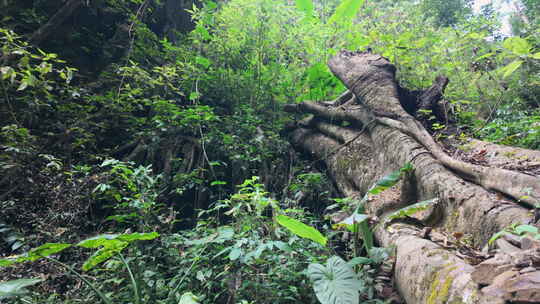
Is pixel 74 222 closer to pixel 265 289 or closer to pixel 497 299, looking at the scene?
pixel 265 289

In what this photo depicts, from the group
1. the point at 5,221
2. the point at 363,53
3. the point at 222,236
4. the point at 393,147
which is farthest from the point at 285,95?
the point at 5,221

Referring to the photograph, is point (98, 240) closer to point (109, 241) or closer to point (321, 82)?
point (109, 241)

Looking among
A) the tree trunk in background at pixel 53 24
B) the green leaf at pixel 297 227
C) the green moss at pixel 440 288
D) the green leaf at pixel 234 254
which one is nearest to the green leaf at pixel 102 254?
the green leaf at pixel 234 254

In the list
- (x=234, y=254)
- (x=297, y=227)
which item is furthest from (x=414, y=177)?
(x=234, y=254)

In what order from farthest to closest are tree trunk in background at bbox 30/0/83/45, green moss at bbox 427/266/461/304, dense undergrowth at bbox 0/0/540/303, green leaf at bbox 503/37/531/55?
tree trunk in background at bbox 30/0/83/45 → dense undergrowth at bbox 0/0/540/303 → green leaf at bbox 503/37/531/55 → green moss at bbox 427/266/461/304

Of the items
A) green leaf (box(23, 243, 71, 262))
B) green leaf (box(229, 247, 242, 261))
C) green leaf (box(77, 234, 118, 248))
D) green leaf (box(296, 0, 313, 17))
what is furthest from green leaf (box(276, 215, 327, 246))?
green leaf (box(296, 0, 313, 17))

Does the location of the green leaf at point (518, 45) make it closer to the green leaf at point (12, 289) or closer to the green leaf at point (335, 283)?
the green leaf at point (335, 283)

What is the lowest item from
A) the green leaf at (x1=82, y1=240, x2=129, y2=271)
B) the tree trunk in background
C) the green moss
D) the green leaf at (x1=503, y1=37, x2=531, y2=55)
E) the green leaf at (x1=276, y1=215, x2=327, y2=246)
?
the green leaf at (x1=82, y1=240, x2=129, y2=271)

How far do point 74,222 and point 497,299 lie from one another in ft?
10.1

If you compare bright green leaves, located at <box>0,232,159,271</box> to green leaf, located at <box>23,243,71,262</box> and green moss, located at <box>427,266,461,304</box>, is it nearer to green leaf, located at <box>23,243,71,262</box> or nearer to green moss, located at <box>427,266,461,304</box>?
green leaf, located at <box>23,243,71,262</box>

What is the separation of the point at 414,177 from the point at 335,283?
1358mm

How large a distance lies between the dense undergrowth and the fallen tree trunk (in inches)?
11.5

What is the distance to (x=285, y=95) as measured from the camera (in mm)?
5359

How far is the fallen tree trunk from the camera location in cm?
139
